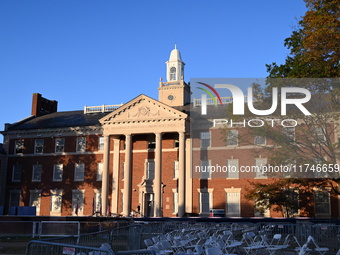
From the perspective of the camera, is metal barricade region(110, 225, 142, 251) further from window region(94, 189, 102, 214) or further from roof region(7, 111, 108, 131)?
roof region(7, 111, 108, 131)

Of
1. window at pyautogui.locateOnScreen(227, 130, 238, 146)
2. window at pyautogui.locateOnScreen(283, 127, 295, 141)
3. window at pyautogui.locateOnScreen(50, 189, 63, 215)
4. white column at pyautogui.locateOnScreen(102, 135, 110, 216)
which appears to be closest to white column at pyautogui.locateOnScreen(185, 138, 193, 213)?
window at pyautogui.locateOnScreen(227, 130, 238, 146)

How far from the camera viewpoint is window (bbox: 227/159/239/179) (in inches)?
1708

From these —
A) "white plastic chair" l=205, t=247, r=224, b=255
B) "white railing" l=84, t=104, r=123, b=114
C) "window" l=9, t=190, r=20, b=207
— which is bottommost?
"white plastic chair" l=205, t=247, r=224, b=255

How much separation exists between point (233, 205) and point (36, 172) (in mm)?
22891

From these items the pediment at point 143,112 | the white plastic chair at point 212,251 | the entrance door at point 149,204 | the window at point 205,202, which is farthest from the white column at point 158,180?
the white plastic chair at point 212,251

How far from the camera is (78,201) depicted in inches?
1887

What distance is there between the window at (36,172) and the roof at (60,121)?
4512 mm

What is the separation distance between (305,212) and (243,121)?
14983 mm

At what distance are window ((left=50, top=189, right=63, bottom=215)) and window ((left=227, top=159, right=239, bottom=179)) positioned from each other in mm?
18704

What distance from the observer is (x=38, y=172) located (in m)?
50.4

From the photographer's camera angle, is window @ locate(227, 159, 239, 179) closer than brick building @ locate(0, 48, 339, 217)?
No

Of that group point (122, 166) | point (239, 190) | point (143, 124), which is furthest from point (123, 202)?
point (239, 190)

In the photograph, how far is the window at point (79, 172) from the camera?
48.5 meters

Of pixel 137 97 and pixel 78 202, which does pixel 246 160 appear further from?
pixel 78 202
